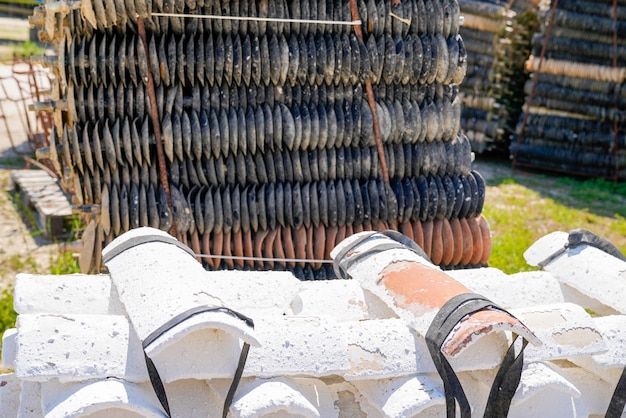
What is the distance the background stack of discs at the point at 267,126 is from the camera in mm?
3188

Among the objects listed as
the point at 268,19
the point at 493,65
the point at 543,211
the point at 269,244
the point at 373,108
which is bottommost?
the point at 543,211

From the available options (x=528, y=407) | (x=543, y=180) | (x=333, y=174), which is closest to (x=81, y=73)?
(x=333, y=174)

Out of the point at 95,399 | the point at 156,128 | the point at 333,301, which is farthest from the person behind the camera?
the point at 156,128

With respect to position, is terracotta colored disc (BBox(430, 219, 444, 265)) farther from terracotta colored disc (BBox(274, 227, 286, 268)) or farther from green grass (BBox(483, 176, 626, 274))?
green grass (BBox(483, 176, 626, 274))

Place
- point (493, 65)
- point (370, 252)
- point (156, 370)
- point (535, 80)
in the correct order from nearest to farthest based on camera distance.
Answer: point (156, 370)
point (370, 252)
point (535, 80)
point (493, 65)

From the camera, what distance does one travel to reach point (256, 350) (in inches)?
69.4

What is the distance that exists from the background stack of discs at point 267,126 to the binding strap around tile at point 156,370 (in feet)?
5.38

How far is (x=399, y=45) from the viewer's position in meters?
3.54

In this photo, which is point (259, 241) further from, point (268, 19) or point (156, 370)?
point (156, 370)

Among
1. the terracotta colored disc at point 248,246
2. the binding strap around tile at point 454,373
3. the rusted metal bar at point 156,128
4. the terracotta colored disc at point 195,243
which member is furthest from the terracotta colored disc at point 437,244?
the binding strap around tile at point 454,373

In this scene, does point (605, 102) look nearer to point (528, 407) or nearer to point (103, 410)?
point (528, 407)

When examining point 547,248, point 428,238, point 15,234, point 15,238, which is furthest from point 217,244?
point 15,234

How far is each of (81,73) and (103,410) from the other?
1801mm

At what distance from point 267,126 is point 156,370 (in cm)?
184
